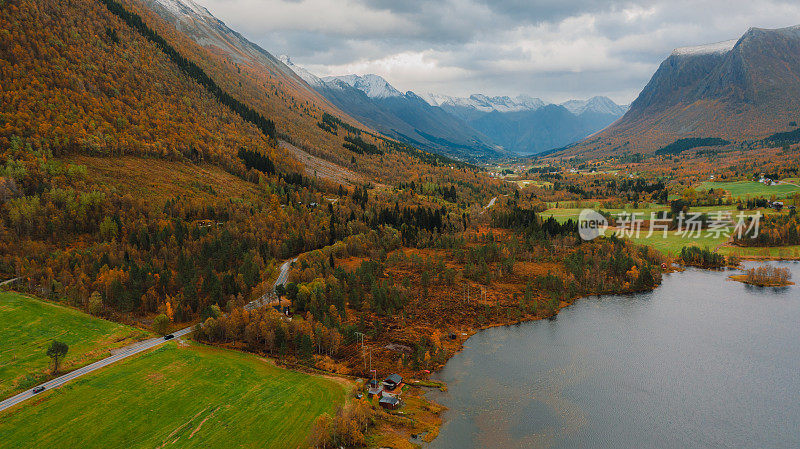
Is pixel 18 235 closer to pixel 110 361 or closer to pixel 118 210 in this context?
pixel 118 210

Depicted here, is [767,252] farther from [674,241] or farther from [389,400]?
[389,400]

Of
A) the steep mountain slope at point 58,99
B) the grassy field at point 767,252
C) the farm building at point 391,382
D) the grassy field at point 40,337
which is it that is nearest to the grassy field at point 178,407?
the grassy field at point 40,337

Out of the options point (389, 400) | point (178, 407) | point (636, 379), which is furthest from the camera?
point (636, 379)

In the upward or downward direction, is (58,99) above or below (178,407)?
above

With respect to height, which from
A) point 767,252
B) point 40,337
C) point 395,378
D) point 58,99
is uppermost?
point 58,99

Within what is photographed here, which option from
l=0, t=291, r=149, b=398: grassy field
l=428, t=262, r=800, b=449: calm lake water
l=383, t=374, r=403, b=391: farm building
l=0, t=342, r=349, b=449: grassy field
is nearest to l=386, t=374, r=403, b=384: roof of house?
l=383, t=374, r=403, b=391: farm building

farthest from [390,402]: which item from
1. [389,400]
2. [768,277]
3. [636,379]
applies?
[768,277]
